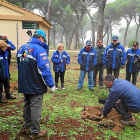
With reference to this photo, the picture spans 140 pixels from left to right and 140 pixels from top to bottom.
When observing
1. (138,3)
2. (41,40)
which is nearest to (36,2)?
(138,3)

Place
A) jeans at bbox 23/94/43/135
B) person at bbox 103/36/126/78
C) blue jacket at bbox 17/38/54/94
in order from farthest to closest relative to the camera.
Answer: person at bbox 103/36/126/78
jeans at bbox 23/94/43/135
blue jacket at bbox 17/38/54/94

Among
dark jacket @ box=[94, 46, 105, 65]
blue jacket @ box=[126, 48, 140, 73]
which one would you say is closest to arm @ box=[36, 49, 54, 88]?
dark jacket @ box=[94, 46, 105, 65]

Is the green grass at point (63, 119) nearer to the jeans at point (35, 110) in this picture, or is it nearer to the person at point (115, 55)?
the jeans at point (35, 110)

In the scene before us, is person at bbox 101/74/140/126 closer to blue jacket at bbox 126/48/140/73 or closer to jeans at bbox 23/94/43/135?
jeans at bbox 23/94/43/135

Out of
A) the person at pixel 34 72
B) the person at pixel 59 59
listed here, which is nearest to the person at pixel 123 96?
the person at pixel 34 72

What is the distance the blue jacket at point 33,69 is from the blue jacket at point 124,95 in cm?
133

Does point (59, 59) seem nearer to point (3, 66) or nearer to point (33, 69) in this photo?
point (3, 66)

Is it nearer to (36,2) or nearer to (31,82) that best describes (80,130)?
(31,82)

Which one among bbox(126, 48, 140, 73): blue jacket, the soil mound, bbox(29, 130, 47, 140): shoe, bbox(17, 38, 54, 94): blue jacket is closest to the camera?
bbox(17, 38, 54, 94): blue jacket

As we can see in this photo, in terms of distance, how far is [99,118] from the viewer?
3555 millimetres

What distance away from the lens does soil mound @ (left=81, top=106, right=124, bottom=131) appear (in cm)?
331

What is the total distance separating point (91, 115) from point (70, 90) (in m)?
2.29

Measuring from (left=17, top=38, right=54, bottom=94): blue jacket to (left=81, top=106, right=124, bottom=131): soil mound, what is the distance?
155cm

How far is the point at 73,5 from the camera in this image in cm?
2492
